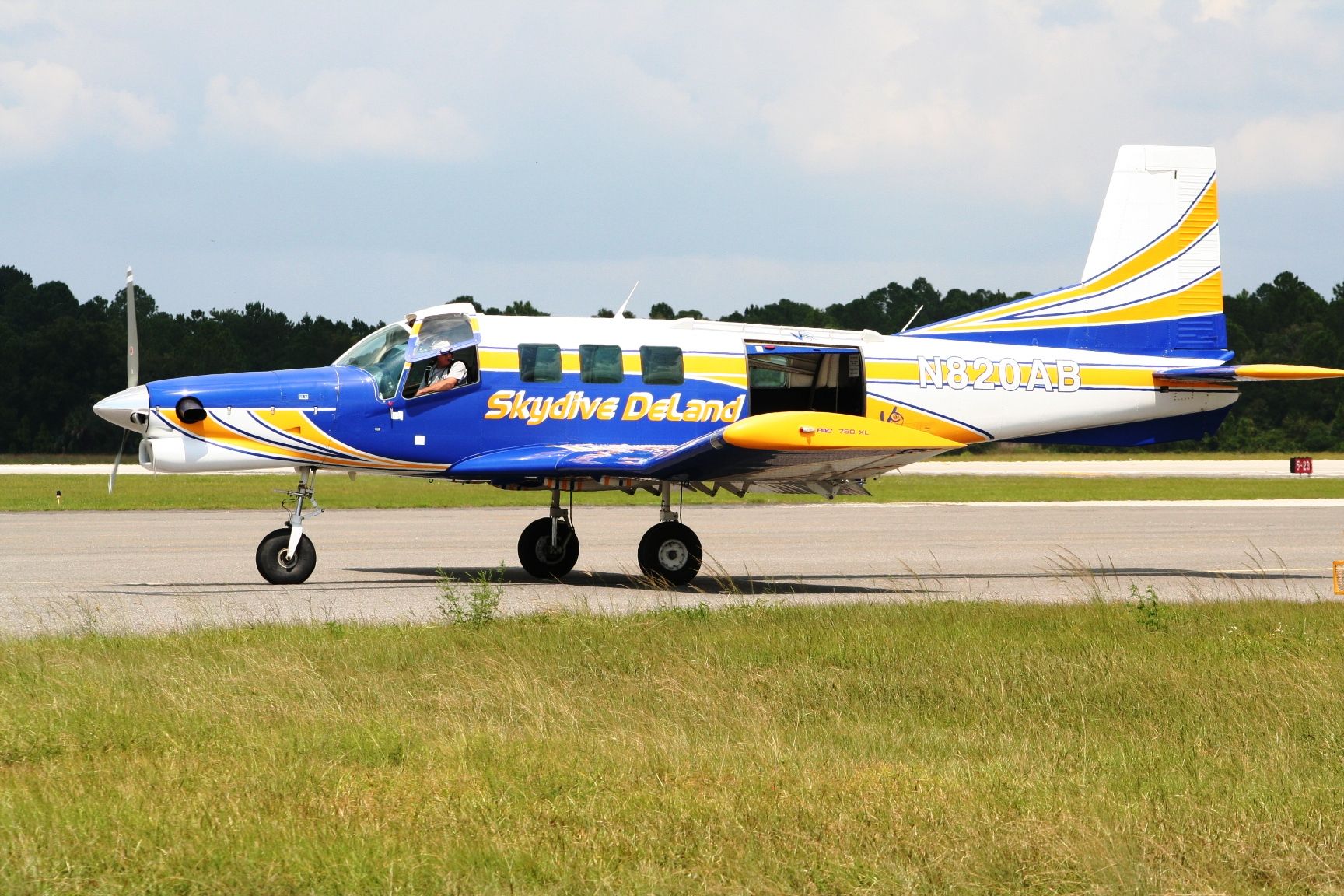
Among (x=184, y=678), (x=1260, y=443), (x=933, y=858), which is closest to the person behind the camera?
(x=933, y=858)

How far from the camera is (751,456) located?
1570 centimetres

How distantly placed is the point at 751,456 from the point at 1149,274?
710 centimetres

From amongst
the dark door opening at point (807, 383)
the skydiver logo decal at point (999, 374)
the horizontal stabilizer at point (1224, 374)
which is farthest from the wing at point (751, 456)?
the horizontal stabilizer at point (1224, 374)

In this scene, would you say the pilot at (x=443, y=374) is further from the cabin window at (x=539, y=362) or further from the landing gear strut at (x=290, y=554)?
the landing gear strut at (x=290, y=554)

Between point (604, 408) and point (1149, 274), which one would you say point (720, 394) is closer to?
point (604, 408)

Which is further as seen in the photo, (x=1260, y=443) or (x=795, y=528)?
(x=1260, y=443)

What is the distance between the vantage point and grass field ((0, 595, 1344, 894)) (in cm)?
564

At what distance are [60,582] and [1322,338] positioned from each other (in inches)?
3635

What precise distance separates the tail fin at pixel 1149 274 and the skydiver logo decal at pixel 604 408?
336 cm

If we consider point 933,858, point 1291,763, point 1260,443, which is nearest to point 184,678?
point 933,858

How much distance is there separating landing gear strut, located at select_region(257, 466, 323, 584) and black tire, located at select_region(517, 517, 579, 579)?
2849 mm

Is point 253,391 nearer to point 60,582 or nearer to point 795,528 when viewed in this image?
point 60,582

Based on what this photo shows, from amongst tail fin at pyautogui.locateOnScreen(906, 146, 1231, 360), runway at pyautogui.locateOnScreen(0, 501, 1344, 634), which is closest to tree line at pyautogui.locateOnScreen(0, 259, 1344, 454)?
runway at pyautogui.locateOnScreen(0, 501, 1344, 634)

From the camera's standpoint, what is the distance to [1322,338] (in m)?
94.2
